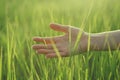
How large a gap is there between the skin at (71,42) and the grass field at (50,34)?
0.11ft

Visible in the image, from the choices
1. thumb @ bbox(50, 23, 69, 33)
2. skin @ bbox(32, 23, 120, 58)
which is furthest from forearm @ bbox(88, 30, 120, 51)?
thumb @ bbox(50, 23, 69, 33)

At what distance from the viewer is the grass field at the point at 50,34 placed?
152cm

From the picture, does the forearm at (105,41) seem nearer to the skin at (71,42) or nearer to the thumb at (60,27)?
the skin at (71,42)

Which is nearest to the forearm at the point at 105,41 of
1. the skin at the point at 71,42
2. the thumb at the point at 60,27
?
the skin at the point at 71,42

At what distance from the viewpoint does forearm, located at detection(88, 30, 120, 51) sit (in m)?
1.76

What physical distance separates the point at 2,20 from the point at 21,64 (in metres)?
1.08

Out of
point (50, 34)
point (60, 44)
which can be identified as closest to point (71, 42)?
point (60, 44)

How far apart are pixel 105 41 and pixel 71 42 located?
0.15m

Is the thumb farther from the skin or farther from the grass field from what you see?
the grass field

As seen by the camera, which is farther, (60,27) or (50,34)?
(50,34)

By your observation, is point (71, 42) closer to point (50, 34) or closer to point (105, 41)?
point (105, 41)

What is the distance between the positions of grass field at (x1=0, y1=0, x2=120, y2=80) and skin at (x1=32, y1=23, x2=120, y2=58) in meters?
0.03

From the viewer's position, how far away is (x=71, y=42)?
1.74m

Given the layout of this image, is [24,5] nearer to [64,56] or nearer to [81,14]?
[81,14]
